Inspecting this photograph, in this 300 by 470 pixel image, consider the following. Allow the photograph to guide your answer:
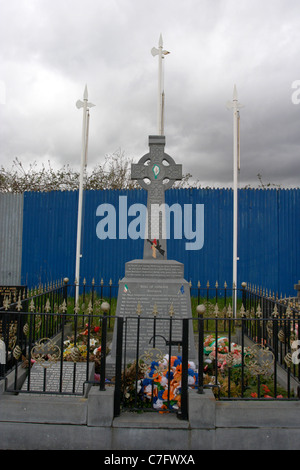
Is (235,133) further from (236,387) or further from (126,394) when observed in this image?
(126,394)

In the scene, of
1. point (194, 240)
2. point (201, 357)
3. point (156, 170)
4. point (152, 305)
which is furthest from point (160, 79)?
point (201, 357)

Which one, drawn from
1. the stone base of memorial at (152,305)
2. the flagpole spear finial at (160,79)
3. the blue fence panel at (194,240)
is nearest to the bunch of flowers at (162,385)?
the stone base of memorial at (152,305)

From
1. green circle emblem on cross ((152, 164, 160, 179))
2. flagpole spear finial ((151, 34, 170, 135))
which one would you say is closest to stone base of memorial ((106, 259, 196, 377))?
green circle emblem on cross ((152, 164, 160, 179))

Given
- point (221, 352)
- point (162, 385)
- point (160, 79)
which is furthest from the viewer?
point (160, 79)

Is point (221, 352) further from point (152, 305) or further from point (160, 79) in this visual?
point (160, 79)

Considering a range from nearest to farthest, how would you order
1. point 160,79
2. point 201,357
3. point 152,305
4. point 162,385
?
1. point 201,357
2. point 162,385
3. point 152,305
4. point 160,79

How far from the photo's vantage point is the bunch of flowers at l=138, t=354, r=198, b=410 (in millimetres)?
3430

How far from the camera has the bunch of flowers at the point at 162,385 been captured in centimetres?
343

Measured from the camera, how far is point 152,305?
16.1ft

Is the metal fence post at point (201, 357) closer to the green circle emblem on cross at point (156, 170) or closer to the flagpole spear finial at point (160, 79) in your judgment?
the green circle emblem on cross at point (156, 170)

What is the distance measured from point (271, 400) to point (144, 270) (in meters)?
2.71

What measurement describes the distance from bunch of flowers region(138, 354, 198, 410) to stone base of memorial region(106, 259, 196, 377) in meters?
0.73

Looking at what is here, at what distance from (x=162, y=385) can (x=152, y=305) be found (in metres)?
1.44

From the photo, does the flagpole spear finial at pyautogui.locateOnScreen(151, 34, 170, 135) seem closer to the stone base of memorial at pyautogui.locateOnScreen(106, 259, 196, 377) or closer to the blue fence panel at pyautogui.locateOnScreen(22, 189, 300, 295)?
the blue fence panel at pyautogui.locateOnScreen(22, 189, 300, 295)
